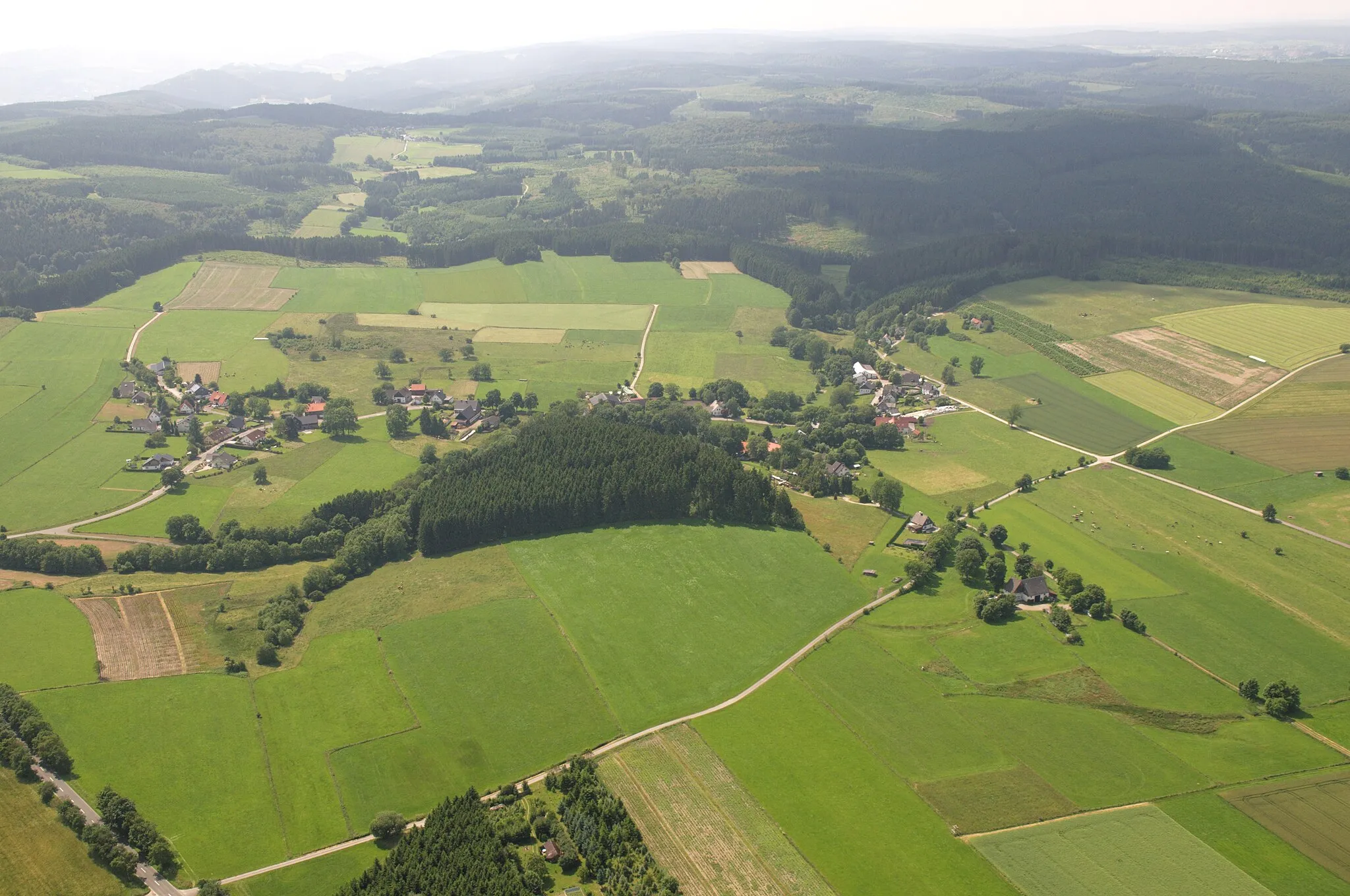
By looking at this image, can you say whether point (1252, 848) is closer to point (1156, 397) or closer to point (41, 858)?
point (41, 858)

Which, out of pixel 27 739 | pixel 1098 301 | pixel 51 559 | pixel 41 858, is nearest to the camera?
pixel 41 858

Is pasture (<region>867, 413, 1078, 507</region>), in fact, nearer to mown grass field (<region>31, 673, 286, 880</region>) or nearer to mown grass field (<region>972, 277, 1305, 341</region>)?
mown grass field (<region>972, 277, 1305, 341</region>)

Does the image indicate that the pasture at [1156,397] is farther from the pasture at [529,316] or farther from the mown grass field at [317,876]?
the mown grass field at [317,876]

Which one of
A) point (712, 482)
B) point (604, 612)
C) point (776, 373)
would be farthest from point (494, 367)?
point (604, 612)

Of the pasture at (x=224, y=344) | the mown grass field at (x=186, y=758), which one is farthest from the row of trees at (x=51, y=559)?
the pasture at (x=224, y=344)

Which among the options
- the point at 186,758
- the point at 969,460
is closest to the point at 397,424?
the point at 186,758

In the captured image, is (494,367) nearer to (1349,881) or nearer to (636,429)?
(636,429)

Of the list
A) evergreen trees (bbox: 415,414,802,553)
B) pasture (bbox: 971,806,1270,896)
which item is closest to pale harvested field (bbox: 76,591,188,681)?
evergreen trees (bbox: 415,414,802,553)
